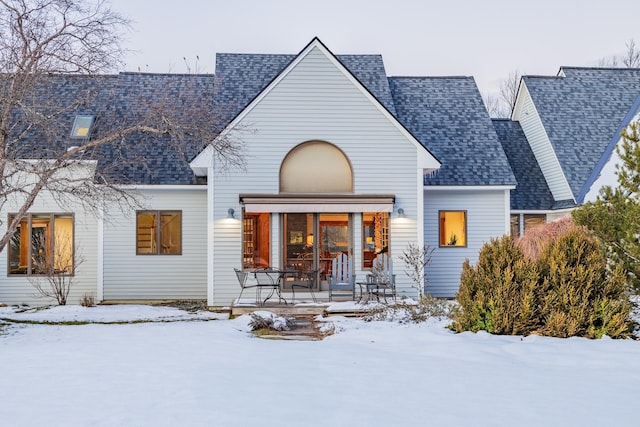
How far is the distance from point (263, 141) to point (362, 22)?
28.8 feet

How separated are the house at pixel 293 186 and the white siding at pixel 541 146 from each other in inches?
3.4

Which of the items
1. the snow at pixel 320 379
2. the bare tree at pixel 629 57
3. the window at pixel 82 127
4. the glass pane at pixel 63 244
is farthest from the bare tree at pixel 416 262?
the bare tree at pixel 629 57

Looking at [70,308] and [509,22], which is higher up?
[509,22]

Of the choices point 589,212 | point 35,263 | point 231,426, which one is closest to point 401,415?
point 231,426

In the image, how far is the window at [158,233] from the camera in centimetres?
1711

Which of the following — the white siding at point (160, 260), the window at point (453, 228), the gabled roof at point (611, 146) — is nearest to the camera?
the gabled roof at point (611, 146)

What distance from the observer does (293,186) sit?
15977 mm

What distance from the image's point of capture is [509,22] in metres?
24.4

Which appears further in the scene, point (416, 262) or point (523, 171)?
point (523, 171)

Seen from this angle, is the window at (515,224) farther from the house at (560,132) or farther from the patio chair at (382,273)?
the patio chair at (382,273)

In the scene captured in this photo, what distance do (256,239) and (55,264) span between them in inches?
214

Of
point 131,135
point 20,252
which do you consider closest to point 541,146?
point 131,135

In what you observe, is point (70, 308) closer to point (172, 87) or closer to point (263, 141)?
point (263, 141)

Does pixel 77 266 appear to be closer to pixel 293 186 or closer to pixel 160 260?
pixel 160 260
